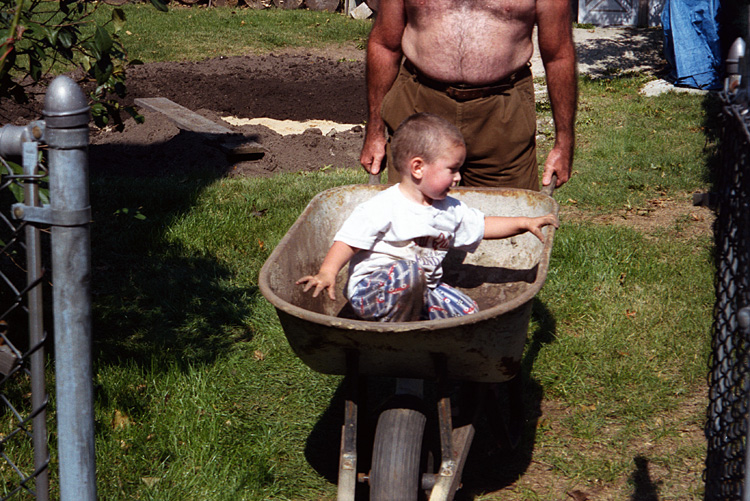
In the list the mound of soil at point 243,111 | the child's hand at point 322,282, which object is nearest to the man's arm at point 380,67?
the child's hand at point 322,282

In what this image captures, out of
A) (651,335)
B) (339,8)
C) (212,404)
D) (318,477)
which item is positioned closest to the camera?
(318,477)

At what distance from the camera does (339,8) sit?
2061 cm

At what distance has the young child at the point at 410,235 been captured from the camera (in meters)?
2.76

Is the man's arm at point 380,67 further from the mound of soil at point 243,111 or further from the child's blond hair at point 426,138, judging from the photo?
the mound of soil at point 243,111

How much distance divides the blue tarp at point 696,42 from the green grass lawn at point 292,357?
5714 millimetres

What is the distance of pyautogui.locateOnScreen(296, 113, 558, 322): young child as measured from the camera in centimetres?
276

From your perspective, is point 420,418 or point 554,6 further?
point 554,6

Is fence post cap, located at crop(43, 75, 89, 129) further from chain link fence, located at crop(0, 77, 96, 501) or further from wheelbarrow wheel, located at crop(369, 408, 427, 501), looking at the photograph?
wheelbarrow wheel, located at crop(369, 408, 427, 501)

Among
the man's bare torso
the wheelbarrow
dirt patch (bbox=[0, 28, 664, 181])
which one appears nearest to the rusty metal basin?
the wheelbarrow

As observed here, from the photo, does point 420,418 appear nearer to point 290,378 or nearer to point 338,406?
point 338,406

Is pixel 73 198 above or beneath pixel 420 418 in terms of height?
above

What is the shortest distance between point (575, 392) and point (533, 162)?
3.79ft

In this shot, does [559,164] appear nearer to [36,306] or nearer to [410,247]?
[410,247]

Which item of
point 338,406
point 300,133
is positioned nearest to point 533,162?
point 338,406
